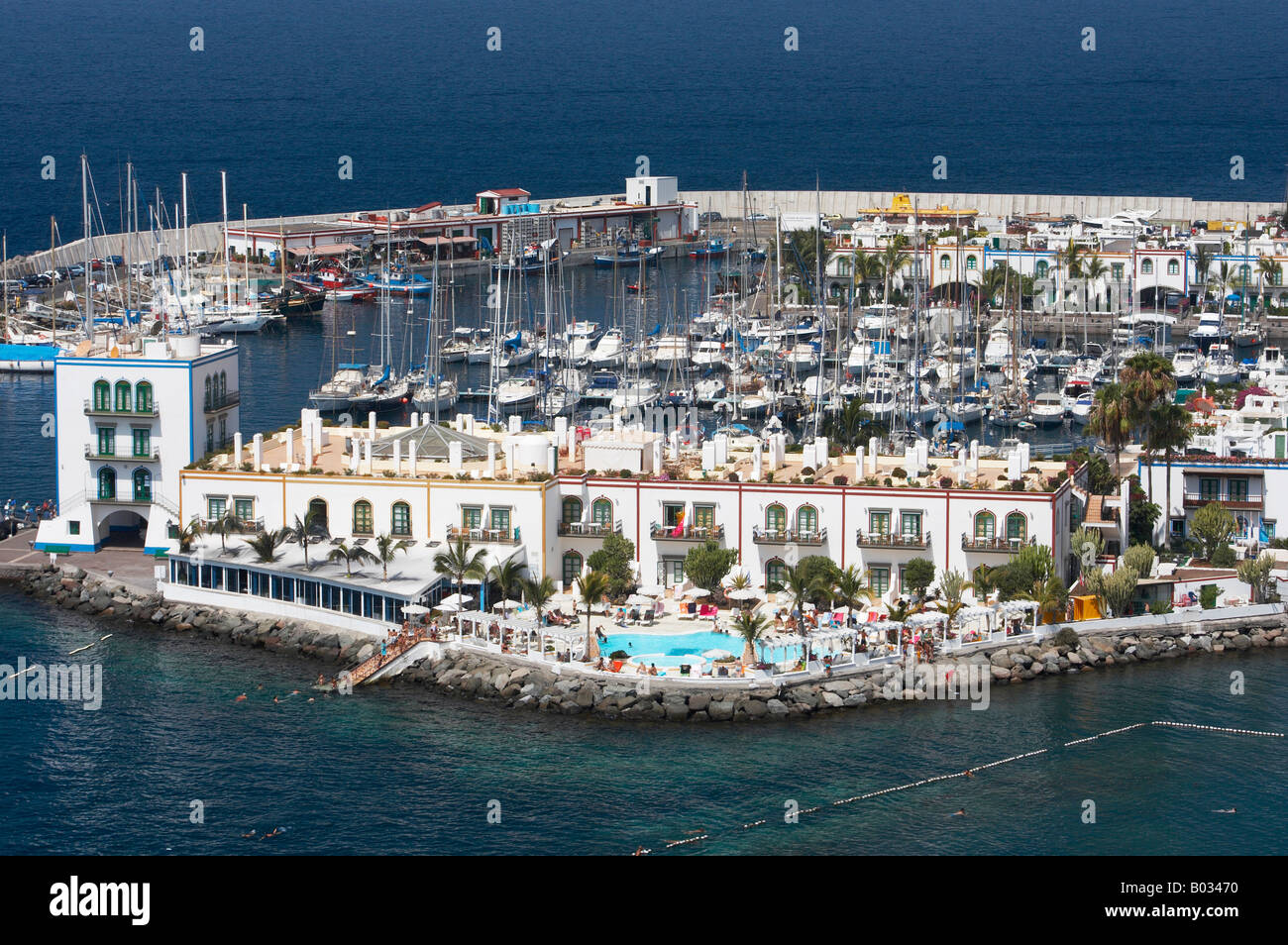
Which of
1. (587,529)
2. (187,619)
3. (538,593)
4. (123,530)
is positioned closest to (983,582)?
(587,529)

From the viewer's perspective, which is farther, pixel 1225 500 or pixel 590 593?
pixel 1225 500

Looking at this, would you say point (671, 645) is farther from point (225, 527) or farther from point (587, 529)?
point (225, 527)

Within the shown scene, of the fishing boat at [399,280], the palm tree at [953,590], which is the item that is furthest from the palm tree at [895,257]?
the palm tree at [953,590]

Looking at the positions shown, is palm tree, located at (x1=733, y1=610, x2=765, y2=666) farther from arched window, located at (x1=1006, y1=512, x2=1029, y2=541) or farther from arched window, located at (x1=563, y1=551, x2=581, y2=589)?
arched window, located at (x1=1006, y1=512, x2=1029, y2=541)

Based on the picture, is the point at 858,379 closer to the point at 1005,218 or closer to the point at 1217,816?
the point at 1005,218

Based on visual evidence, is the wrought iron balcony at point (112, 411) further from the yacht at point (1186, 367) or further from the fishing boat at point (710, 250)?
the fishing boat at point (710, 250)

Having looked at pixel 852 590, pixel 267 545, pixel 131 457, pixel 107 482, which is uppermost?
pixel 131 457
